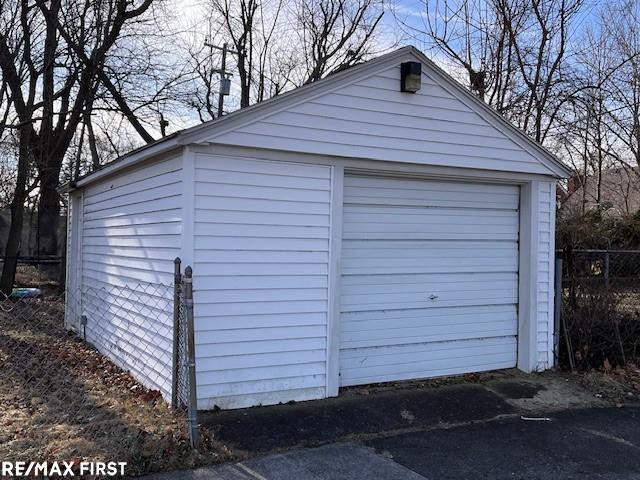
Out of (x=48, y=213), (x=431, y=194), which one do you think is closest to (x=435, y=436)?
(x=431, y=194)

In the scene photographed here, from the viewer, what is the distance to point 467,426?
15.7 feet

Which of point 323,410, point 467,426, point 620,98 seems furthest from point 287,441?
point 620,98

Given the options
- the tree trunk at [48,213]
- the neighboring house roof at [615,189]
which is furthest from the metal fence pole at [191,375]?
the neighboring house roof at [615,189]

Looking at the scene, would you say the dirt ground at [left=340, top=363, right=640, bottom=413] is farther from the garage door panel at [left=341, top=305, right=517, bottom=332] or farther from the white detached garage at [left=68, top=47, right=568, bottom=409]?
the garage door panel at [left=341, top=305, right=517, bottom=332]

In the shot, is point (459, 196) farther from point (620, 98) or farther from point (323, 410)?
point (620, 98)

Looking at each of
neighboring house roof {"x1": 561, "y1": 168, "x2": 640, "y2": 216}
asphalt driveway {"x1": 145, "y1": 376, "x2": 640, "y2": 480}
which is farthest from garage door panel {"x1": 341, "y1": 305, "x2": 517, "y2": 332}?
neighboring house roof {"x1": 561, "y1": 168, "x2": 640, "y2": 216}

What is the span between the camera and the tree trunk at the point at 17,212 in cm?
1249

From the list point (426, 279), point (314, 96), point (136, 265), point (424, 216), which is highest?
point (314, 96)

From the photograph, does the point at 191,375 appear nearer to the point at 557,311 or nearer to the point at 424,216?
the point at 424,216

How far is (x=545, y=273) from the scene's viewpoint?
260 inches

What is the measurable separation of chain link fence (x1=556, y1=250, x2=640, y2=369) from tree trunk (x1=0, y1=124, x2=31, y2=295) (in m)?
11.3

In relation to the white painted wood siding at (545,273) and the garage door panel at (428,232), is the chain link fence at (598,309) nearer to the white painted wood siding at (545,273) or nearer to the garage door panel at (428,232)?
the white painted wood siding at (545,273)

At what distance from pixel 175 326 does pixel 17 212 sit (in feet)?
34.9

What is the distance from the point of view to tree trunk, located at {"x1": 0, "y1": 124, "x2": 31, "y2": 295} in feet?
41.0
